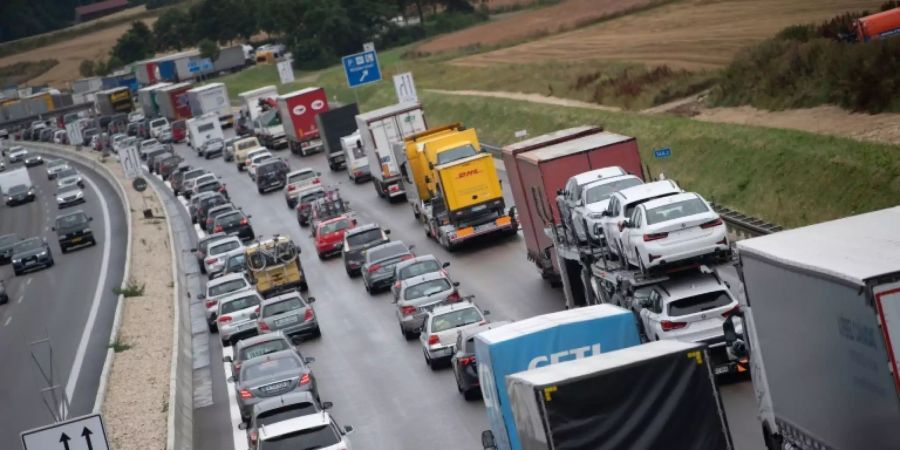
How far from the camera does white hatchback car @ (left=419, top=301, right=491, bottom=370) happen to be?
102 ft

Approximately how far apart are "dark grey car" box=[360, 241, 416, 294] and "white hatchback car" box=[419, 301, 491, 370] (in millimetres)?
11146

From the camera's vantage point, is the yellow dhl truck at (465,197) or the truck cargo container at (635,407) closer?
the truck cargo container at (635,407)

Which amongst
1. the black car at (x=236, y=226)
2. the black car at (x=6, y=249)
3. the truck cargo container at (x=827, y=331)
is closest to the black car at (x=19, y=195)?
the black car at (x=6, y=249)

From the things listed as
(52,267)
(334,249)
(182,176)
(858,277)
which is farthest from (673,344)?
(182,176)

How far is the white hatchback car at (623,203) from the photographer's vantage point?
2844cm

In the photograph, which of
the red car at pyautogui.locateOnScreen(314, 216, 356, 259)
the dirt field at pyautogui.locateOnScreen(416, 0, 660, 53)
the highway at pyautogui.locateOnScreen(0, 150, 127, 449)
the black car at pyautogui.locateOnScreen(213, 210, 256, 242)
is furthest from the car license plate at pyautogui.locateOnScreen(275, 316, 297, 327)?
the dirt field at pyautogui.locateOnScreen(416, 0, 660, 53)

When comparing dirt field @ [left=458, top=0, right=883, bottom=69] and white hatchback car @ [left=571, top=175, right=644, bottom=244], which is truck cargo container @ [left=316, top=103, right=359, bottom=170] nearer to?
dirt field @ [left=458, top=0, right=883, bottom=69]

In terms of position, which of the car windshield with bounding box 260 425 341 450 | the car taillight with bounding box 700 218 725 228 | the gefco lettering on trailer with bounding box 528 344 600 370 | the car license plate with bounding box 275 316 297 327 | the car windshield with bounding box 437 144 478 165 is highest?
the car windshield with bounding box 437 144 478 165

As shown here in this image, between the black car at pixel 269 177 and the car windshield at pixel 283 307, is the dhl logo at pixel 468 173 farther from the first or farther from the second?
the black car at pixel 269 177

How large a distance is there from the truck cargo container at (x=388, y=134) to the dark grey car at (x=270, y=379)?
28762 millimetres

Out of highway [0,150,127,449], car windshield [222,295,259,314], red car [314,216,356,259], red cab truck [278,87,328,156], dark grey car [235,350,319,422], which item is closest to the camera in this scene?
dark grey car [235,350,319,422]

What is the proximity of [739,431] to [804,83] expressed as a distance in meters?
33.6

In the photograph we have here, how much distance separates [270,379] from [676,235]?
8075mm

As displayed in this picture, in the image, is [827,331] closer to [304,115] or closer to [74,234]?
[74,234]
